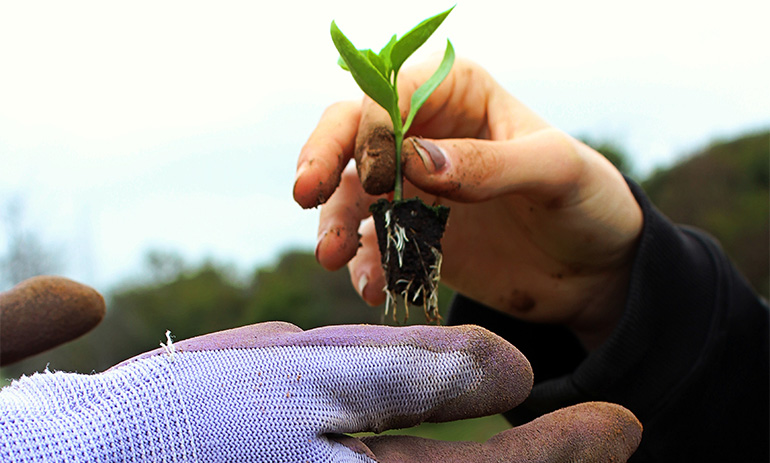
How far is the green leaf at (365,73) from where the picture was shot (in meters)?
1.20

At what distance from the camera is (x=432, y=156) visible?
1.17 metres

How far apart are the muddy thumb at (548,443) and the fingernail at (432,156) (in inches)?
21.5

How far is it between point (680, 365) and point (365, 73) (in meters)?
1.17

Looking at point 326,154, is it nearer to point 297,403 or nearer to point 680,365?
point 297,403

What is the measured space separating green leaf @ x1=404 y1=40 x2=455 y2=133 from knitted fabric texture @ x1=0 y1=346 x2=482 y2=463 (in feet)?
2.48

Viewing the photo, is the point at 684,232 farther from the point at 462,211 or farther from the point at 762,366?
the point at 462,211

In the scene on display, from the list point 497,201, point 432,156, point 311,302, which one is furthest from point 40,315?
point 311,302

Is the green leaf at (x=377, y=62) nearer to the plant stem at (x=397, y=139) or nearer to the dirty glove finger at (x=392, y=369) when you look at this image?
the plant stem at (x=397, y=139)

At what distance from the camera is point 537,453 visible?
0.82 m

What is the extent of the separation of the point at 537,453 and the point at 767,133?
10.6 meters

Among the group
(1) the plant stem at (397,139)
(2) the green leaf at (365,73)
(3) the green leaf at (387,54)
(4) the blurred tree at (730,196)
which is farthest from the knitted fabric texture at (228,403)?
(4) the blurred tree at (730,196)

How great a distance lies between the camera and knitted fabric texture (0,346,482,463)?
675 mm

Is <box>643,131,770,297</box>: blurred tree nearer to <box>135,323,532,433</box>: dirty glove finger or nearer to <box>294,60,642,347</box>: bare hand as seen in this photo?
<box>294,60,642,347</box>: bare hand

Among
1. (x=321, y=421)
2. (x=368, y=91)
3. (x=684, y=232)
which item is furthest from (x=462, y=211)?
(x=321, y=421)
